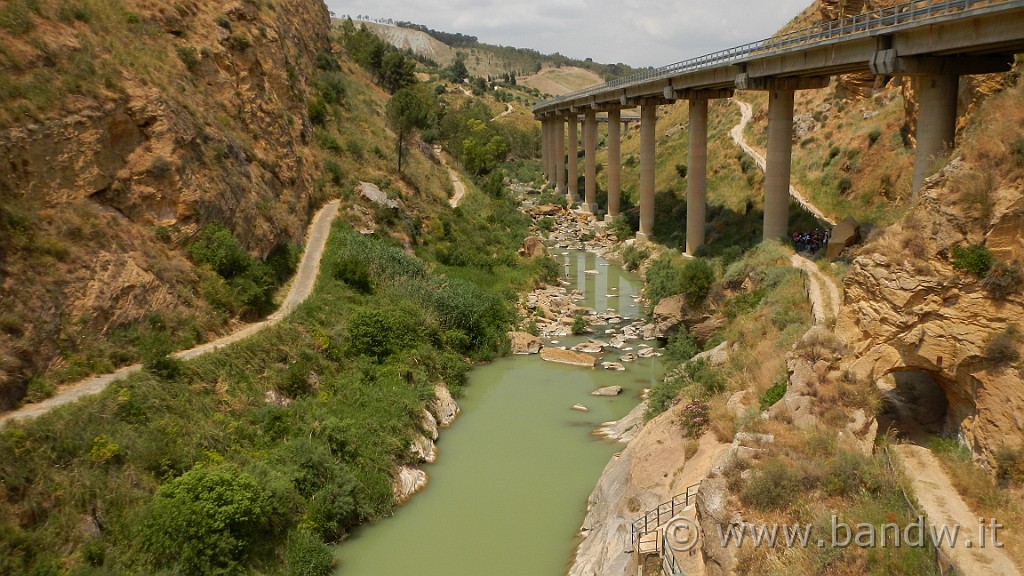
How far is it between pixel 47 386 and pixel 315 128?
29.9m

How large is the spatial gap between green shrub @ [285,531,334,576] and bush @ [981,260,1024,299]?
15.1 meters

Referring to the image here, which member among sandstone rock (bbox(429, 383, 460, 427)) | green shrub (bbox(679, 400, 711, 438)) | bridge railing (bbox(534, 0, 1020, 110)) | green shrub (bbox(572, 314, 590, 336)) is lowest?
sandstone rock (bbox(429, 383, 460, 427))

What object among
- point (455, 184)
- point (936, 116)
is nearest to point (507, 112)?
point (455, 184)

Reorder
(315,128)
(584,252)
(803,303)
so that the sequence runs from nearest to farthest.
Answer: (803,303), (315,128), (584,252)

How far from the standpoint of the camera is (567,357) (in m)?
29.3

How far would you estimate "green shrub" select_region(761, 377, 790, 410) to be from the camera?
52.3 feet

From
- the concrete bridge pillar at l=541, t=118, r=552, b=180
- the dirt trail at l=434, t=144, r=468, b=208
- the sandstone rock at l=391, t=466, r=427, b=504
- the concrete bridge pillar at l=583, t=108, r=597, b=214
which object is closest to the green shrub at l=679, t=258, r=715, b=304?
the sandstone rock at l=391, t=466, r=427, b=504

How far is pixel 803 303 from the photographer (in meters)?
22.2

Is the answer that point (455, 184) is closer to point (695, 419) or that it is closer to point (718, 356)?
point (718, 356)

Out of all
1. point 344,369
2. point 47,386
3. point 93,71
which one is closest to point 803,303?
point 344,369

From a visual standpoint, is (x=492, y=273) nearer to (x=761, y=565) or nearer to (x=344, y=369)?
(x=344, y=369)

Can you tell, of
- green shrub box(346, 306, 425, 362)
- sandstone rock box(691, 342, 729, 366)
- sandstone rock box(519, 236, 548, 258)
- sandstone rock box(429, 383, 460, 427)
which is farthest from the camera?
sandstone rock box(519, 236, 548, 258)

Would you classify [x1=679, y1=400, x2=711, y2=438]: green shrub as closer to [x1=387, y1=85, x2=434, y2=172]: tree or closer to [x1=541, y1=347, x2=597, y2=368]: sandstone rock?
[x1=541, y1=347, x2=597, y2=368]: sandstone rock

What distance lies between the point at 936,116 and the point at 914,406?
13359mm
